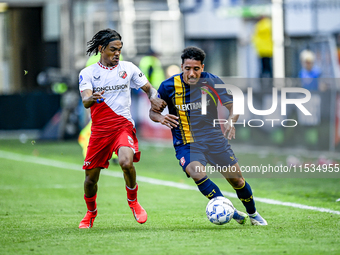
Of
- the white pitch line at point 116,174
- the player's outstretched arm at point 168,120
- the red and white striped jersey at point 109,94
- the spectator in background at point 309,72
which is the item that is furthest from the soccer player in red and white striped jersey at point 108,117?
the spectator in background at point 309,72

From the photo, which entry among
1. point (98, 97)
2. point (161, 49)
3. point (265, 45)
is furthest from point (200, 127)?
point (161, 49)

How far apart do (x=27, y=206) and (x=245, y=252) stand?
409cm

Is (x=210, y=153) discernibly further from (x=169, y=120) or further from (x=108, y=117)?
(x=108, y=117)

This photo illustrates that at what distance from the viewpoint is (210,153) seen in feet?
20.8

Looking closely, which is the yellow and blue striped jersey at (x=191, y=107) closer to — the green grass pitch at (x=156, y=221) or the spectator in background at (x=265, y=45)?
the green grass pitch at (x=156, y=221)

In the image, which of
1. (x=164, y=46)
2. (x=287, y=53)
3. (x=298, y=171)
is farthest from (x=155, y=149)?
(x=164, y=46)

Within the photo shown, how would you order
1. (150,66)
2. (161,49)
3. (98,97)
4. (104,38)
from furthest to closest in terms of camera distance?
1. (161,49)
2. (150,66)
3. (104,38)
4. (98,97)

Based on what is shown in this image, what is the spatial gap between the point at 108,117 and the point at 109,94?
24cm

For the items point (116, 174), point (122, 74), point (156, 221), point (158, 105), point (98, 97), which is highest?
point (122, 74)

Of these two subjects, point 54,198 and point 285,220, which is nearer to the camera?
point 285,220

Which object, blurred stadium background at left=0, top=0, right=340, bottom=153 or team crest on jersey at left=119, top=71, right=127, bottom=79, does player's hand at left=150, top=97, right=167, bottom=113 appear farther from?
blurred stadium background at left=0, top=0, right=340, bottom=153

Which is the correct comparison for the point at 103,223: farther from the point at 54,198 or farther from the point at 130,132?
the point at 54,198

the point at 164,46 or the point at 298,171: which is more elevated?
the point at 164,46

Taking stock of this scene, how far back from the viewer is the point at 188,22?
28.8m
